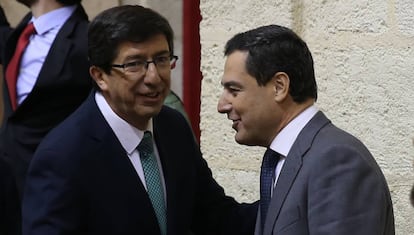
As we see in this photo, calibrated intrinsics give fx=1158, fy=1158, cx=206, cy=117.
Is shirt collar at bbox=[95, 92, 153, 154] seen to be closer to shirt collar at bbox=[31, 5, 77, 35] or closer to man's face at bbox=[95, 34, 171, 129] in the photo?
man's face at bbox=[95, 34, 171, 129]

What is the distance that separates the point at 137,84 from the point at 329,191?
0.84 m

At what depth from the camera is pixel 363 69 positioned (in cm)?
486

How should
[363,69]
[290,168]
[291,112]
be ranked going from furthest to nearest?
[363,69] → [291,112] → [290,168]

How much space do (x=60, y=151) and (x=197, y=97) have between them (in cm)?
262

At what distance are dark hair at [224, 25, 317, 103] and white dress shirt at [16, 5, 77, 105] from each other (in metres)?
1.73

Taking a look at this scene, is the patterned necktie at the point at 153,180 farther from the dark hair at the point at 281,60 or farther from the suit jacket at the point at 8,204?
the suit jacket at the point at 8,204

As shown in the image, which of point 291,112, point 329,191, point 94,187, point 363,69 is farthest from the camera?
point 363,69

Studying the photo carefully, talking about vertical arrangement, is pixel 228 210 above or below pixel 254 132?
below

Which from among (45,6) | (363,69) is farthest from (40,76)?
(363,69)

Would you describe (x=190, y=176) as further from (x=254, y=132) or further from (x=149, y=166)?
(x=254, y=132)

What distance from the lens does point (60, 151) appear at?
12.0ft

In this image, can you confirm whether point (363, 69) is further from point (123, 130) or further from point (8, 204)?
point (8, 204)

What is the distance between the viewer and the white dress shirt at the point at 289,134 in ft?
11.4

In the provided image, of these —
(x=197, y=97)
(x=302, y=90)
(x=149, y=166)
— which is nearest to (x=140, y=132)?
(x=149, y=166)
